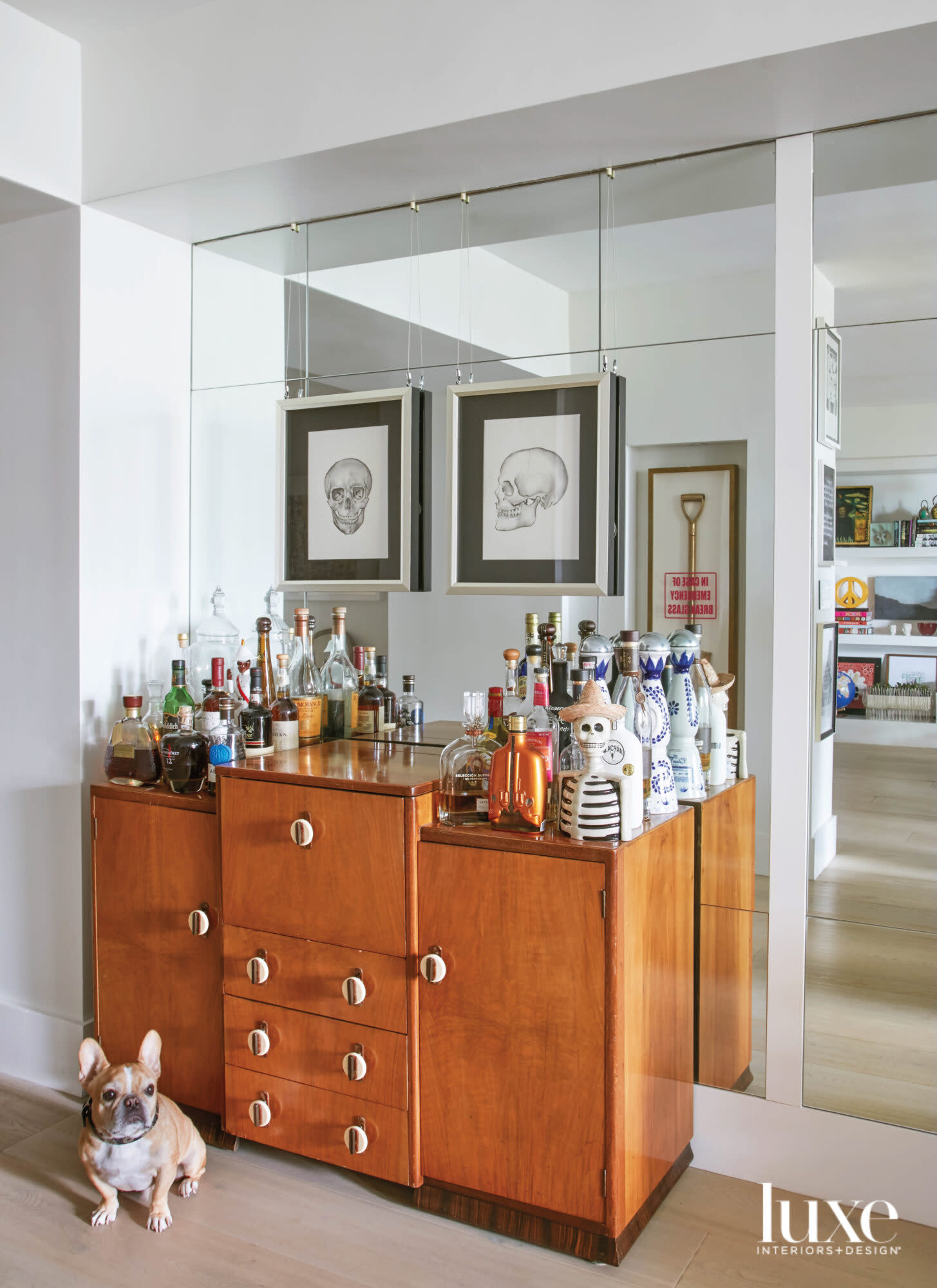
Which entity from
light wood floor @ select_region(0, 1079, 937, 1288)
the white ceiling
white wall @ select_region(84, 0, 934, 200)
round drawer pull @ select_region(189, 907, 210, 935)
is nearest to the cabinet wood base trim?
light wood floor @ select_region(0, 1079, 937, 1288)

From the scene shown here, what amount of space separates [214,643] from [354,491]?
1.99ft

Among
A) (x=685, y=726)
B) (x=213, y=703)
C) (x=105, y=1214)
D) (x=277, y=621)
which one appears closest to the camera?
(x=105, y=1214)

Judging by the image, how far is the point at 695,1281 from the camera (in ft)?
6.53

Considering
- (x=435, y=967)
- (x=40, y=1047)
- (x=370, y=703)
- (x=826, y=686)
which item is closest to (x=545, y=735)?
(x=435, y=967)

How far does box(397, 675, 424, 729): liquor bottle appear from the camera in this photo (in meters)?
2.72

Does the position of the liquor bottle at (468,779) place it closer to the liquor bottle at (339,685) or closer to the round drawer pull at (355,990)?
the round drawer pull at (355,990)

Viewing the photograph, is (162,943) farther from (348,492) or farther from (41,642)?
(348,492)

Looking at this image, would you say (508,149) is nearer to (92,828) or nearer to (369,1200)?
(92,828)

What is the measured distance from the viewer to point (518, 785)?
207cm

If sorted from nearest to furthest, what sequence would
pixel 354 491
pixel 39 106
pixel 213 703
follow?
1. pixel 213 703
2. pixel 39 106
3. pixel 354 491

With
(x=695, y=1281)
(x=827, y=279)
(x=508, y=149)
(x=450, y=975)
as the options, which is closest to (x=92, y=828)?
(x=450, y=975)

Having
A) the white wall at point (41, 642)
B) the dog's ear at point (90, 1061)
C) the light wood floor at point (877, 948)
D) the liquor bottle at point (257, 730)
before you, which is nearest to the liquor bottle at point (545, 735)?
the light wood floor at point (877, 948)

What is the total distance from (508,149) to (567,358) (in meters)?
0.46

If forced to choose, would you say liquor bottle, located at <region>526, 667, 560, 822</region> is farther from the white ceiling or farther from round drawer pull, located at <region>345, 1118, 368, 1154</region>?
the white ceiling
